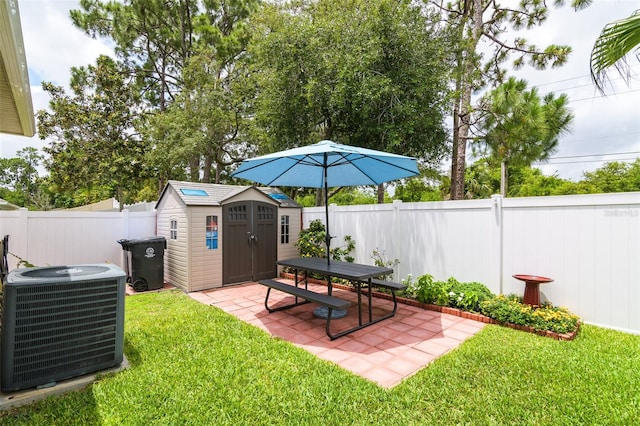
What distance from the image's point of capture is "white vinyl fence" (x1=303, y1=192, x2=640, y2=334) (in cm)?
370

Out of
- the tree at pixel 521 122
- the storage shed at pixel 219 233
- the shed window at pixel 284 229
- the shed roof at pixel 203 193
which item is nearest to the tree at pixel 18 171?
the storage shed at pixel 219 233

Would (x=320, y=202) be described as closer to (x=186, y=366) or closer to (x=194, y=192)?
(x=194, y=192)

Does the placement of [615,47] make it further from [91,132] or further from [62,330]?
[91,132]

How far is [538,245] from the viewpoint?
4301mm

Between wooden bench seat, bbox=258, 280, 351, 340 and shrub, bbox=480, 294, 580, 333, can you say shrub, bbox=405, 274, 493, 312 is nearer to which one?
shrub, bbox=480, 294, 580, 333

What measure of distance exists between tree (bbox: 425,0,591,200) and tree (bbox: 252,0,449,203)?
0.65 metres

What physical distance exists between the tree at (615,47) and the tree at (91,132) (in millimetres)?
14464

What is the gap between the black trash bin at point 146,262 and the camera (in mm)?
5969

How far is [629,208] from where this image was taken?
362cm

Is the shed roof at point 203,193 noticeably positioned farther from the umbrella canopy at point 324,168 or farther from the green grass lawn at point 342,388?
the green grass lawn at point 342,388

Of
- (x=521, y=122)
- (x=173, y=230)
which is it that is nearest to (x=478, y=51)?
(x=521, y=122)

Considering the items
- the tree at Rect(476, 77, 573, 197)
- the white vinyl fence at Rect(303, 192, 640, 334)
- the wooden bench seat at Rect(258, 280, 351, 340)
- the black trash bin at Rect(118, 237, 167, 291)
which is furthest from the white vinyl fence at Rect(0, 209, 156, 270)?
the tree at Rect(476, 77, 573, 197)

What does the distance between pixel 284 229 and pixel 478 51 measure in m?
7.38

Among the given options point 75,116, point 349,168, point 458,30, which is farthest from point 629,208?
point 75,116
